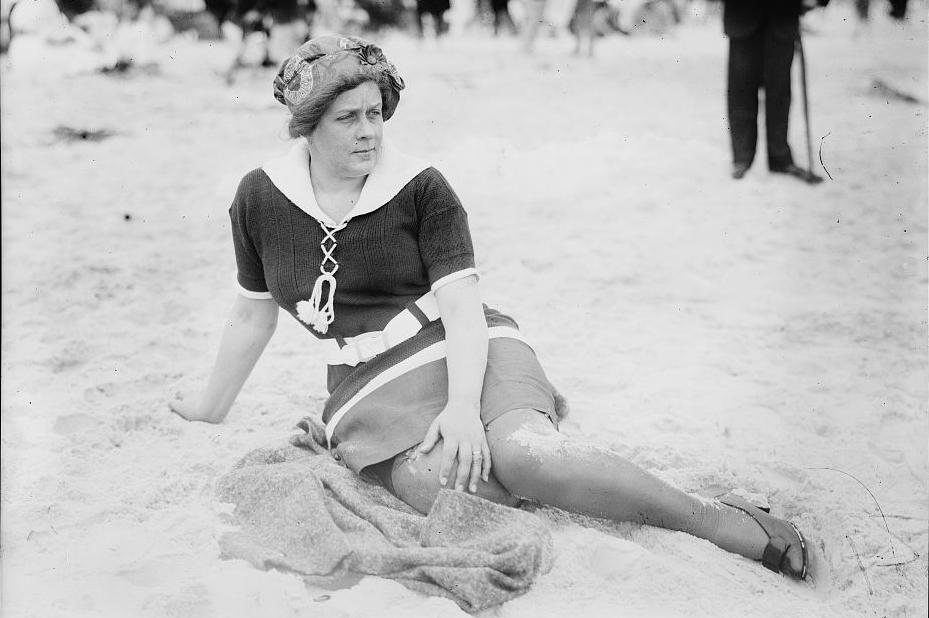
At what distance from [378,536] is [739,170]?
389cm

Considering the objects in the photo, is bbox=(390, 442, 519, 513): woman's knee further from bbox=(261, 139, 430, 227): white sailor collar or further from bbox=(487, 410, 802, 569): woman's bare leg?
bbox=(261, 139, 430, 227): white sailor collar

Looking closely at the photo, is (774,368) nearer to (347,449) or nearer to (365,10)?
(347,449)

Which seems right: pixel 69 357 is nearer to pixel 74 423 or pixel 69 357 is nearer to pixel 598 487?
pixel 74 423

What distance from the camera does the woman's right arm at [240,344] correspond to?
102 inches

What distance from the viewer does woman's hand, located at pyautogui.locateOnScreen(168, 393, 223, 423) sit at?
2.78m

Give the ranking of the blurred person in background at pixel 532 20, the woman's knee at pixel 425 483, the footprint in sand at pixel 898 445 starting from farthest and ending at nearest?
the blurred person in background at pixel 532 20 → the footprint in sand at pixel 898 445 → the woman's knee at pixel 425 483

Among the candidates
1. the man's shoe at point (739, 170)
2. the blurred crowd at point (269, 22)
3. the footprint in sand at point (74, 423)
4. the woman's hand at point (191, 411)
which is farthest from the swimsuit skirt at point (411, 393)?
the blurred crowd at point (269, 22)

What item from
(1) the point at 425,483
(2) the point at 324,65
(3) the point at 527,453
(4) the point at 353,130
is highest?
(2) the point at 324,65

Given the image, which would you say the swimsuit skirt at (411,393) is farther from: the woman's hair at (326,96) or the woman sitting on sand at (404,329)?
the woman's hair at (326,96)

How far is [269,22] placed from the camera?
7.63 metres

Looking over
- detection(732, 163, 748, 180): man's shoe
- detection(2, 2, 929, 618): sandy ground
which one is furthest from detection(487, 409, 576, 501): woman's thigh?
detection(732, 163, 748, 180): man's shoe

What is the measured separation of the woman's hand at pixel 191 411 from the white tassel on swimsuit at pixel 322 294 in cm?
60

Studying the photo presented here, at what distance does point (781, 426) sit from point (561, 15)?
21.7 ft

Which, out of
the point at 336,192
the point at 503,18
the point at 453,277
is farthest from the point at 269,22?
the point at 453,277
